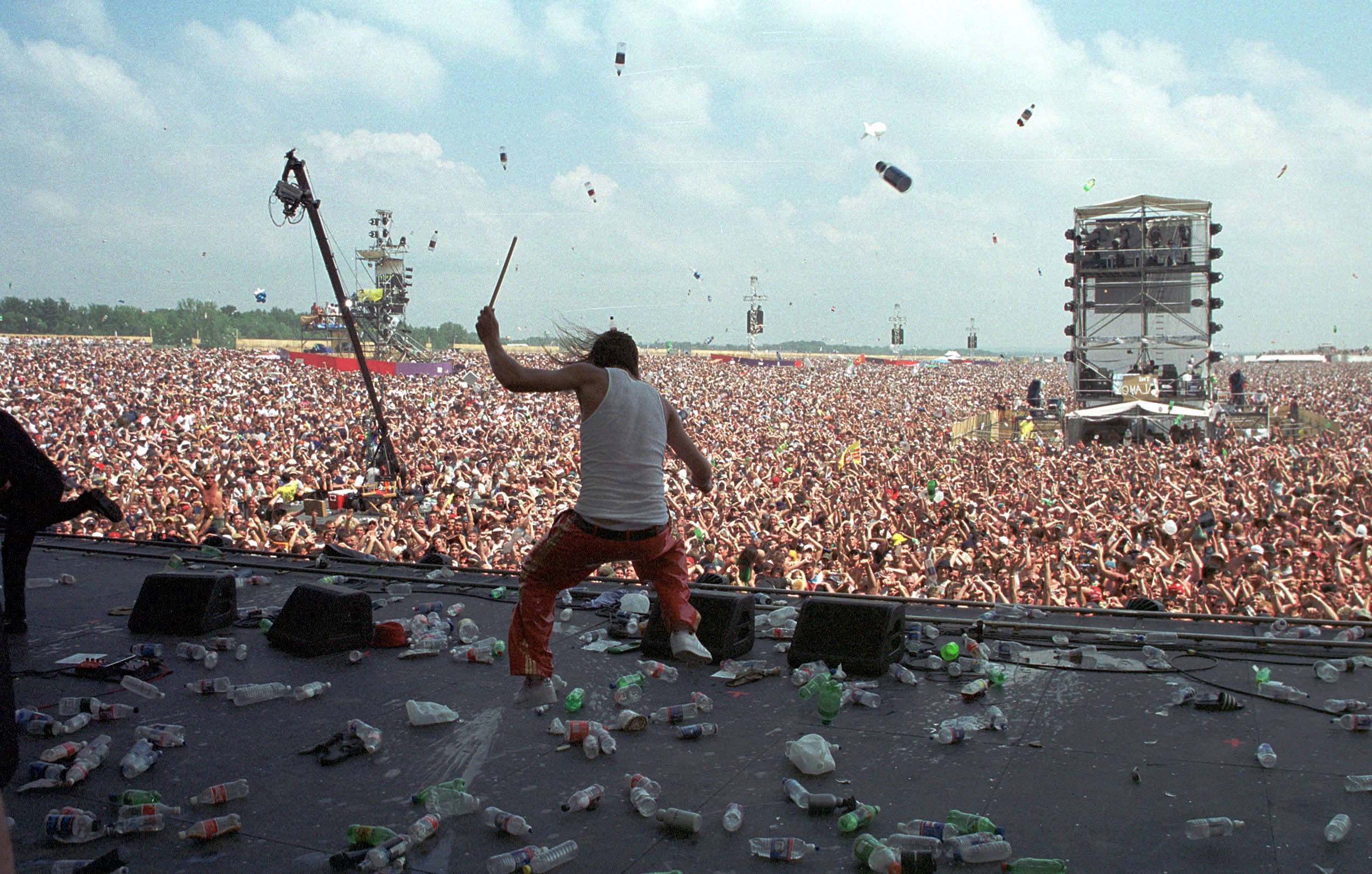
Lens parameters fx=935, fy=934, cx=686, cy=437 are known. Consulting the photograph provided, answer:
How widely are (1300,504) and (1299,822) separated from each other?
8913mm

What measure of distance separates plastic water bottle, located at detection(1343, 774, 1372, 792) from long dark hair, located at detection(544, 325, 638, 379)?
2.17m

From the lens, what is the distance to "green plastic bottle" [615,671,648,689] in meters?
3.32

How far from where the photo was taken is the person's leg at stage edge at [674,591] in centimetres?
293

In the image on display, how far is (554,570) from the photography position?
2.88m

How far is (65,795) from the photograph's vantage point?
2.43 metres

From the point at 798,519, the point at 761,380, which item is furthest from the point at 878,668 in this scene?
the point at 761,380

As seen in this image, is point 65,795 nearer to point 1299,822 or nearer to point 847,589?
point 1299,822

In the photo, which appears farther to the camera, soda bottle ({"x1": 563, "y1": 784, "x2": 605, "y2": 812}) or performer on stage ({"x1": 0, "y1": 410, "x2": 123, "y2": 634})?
performer on stage ({"x1": 0, "y1": 410, "x2": 123, "y2": 634})

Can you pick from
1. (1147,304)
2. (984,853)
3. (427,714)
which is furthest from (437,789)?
(1147,304)

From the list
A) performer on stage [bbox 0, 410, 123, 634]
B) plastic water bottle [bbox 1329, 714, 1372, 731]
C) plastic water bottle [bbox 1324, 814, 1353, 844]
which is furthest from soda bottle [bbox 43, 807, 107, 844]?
plastic water bottle [bbox 1329, 714, 1372, 731]

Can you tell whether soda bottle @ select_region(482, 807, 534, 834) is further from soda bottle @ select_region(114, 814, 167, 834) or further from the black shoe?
the black shoe

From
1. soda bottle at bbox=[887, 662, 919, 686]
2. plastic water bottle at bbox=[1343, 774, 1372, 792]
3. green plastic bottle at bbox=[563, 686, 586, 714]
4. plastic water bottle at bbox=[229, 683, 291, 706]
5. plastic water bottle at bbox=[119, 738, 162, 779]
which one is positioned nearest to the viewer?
plastic water bottle at bbox=[1343, 774, 1372, 792]

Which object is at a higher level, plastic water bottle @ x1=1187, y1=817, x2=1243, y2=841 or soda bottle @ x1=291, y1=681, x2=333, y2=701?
plastic water bottle @ x1=1187, y1=817, x2=1243, y2=841

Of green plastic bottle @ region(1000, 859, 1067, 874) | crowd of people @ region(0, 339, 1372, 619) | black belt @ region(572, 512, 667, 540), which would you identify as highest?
black belt @ region(572, 512, 667, 540)
